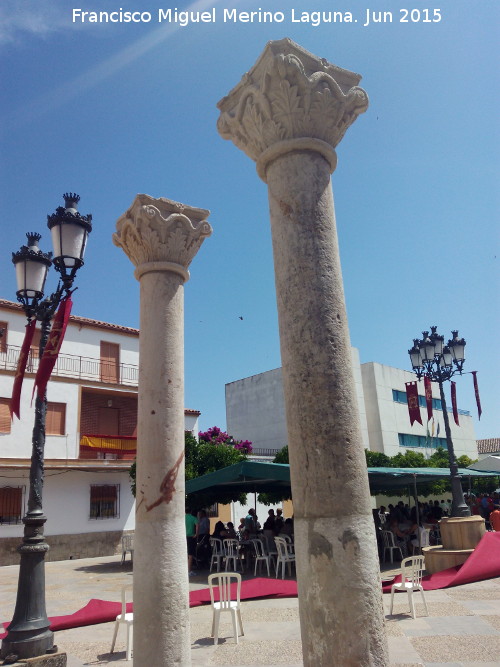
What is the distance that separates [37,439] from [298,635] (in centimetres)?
358

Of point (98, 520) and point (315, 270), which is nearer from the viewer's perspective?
point (315, 270)

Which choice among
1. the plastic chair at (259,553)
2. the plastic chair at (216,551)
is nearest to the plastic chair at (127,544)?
the plastic chair at (216,551)

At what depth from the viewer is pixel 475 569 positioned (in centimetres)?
913

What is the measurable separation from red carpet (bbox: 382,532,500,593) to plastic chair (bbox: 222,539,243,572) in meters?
4.09

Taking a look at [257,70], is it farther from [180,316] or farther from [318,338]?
[180,316]

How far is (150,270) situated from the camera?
199 inches

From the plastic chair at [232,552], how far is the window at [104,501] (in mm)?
9108

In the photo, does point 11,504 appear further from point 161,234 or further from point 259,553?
point 161,234

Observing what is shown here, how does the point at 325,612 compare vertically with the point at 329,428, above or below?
below

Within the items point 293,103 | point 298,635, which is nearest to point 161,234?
point 293,103

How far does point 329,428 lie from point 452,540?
887 cm

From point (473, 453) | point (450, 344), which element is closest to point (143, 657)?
point (450, 344)

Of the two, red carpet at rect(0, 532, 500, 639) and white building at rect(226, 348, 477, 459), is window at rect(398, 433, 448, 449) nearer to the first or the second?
white building at rect(226, 348, 477, 459)

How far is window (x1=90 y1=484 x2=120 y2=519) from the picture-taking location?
66.6 ft
